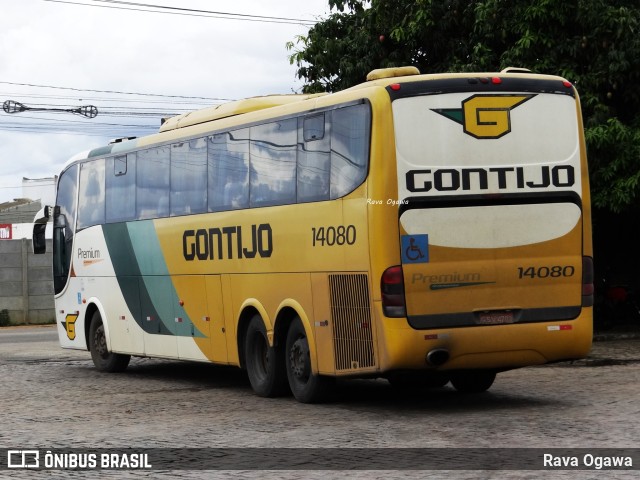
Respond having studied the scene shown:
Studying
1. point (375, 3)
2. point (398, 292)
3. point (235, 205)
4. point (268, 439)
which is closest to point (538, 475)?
point (268, 439)

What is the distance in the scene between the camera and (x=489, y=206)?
13562mm

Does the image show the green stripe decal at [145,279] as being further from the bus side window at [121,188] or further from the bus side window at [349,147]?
the bus side window at [349,147]

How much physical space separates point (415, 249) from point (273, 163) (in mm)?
2863

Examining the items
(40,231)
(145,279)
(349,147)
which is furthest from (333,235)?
(40,231)

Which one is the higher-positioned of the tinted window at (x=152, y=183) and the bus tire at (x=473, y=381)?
the tinted window at (x=152, y=183)

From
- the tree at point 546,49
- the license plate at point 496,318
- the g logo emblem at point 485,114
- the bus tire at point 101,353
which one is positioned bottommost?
the bus tire at point 101,353

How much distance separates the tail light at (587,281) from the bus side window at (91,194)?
29.3ft

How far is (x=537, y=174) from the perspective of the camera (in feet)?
45.2

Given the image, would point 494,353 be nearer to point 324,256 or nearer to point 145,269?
point 324,256

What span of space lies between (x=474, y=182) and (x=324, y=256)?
1.85 m

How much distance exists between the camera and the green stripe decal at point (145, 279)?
60.4ft

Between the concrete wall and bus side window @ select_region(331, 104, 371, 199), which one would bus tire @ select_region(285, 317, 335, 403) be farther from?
the concrete wall

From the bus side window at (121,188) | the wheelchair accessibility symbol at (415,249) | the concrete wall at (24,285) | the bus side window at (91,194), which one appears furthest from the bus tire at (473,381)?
the concrete wall at (24,285)

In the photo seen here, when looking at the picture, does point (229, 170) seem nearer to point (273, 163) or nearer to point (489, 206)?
point (273, 163)
